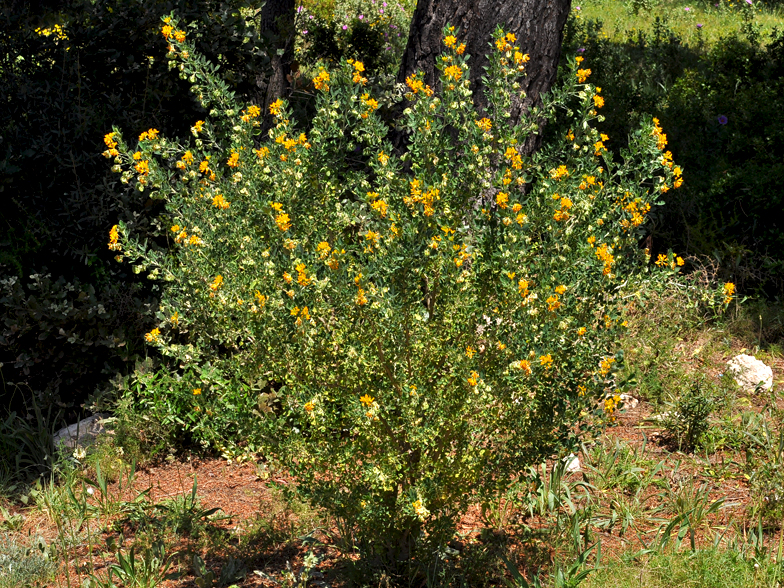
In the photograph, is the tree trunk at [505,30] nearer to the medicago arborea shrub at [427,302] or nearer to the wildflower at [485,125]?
the medicago arborea shrub at [427,302]

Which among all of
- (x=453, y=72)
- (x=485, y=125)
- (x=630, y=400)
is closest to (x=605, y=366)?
(x=485, y=125)

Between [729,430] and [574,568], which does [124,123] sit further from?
[729,430]

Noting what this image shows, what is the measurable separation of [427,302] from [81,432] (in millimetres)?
2292

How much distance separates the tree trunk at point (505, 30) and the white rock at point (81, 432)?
8.88 ft

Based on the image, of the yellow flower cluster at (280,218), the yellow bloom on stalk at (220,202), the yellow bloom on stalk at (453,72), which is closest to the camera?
the yellow flower cluster at (280,218)

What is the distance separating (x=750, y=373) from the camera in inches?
188

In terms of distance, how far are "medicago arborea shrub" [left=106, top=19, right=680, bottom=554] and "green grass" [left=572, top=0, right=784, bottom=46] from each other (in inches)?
355

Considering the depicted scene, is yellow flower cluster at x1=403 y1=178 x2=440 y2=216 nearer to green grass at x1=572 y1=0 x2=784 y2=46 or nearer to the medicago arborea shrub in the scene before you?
the medicago arborea shrub

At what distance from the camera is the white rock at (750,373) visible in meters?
4.73

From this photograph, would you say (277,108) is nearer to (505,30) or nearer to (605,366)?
(605,366)

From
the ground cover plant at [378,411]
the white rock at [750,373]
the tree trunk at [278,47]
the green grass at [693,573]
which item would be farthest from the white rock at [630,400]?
the tree trunk at [278,47]

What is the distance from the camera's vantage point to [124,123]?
4738 mm

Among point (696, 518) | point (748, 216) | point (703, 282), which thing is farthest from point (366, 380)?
point (748, 216)

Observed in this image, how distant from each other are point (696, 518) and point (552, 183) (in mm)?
1690
